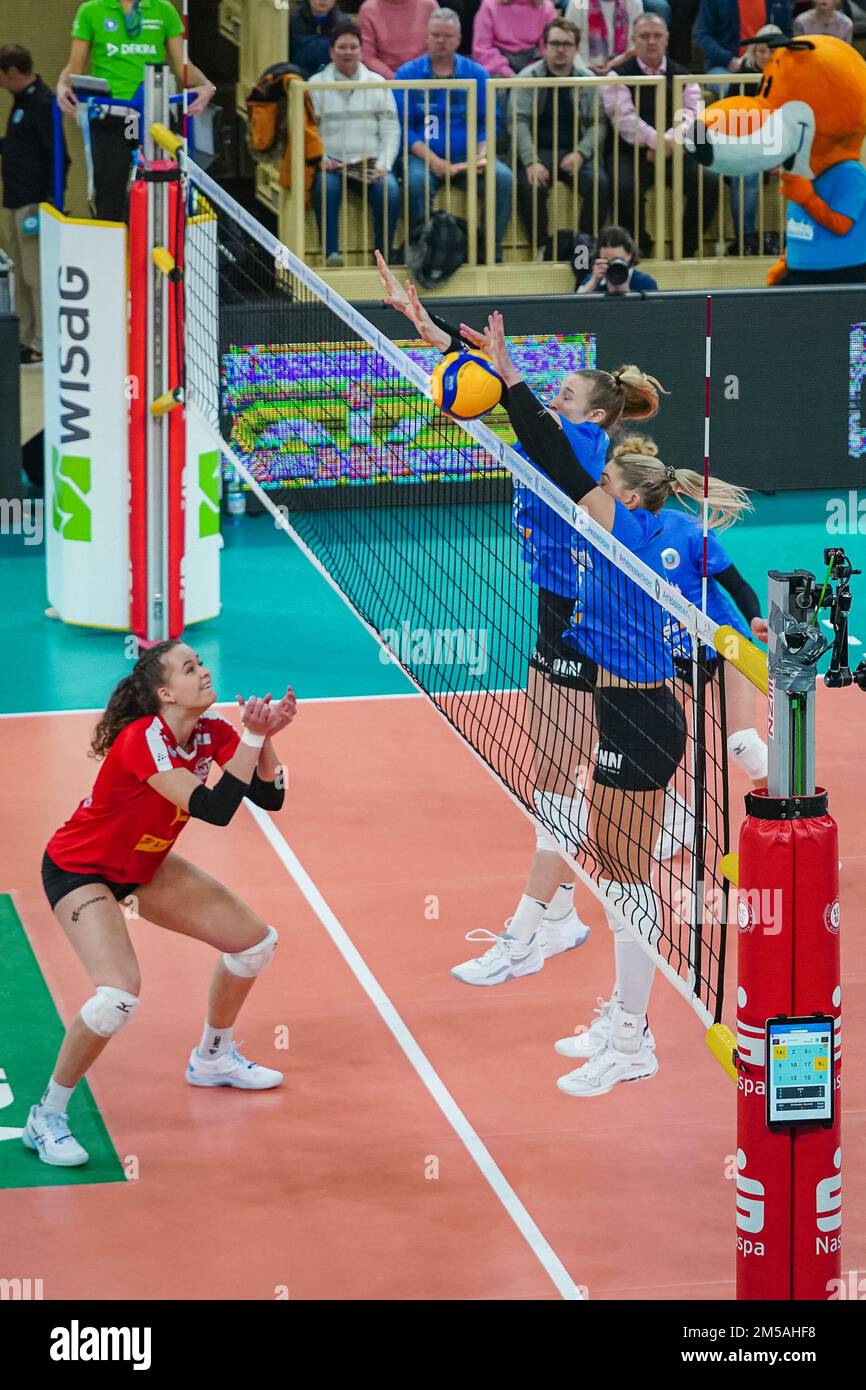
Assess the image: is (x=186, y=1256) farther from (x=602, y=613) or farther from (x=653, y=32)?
(x=653, y=32)

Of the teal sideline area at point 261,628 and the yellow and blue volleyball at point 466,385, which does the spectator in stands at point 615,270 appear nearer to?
the teal sideline area at point 261,628

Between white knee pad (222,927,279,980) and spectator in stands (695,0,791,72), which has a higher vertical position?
spectator in stands (695,0,791,72)

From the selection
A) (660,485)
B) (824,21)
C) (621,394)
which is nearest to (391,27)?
(824,21)

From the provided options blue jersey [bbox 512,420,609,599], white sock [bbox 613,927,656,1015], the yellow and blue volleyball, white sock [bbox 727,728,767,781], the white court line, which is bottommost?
the white court line

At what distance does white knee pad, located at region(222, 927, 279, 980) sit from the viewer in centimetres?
684

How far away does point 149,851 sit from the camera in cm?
676

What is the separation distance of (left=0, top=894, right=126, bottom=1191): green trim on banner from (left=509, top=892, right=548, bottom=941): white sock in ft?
5.65

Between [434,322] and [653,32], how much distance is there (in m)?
10.1

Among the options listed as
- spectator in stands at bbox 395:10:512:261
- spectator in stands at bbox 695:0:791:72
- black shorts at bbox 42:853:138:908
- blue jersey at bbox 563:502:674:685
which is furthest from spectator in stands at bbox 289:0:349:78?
black shorts at bbox 42:853:138:908

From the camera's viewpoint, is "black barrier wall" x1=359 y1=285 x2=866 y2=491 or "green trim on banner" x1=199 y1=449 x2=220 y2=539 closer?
"green trim on banner" x1=199 y1=449 x2=220 y2=539

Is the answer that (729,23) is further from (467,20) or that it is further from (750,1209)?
(750,1209)

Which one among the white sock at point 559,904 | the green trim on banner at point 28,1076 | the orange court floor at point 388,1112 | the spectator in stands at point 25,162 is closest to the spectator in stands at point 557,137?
the spectator in stands at point 25,162

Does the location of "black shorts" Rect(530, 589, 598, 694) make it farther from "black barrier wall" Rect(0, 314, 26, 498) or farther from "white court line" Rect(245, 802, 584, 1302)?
"black barrier wall" Rect(0, 314, 26, 498)

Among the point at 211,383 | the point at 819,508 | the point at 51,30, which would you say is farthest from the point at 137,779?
the point at 51,30
